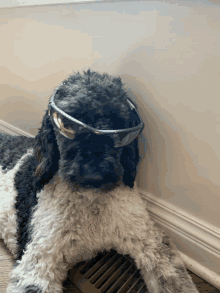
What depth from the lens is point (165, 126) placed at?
3.46 ft

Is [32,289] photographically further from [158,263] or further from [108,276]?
[158,263]

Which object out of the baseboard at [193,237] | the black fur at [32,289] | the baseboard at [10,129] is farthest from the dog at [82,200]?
the baseboard at [10,129]

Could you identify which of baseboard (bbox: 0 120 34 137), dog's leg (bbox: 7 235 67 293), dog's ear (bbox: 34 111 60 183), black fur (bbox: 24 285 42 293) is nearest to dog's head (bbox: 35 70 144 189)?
dog's ear (bbox: 34 111 60 183)

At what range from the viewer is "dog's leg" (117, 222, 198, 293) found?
0.92m

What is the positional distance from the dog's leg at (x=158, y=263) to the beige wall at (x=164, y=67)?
234 millimetres

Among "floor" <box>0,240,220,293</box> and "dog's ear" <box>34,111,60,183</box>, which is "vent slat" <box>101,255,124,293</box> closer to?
"floor" <box>0,240,220,293</box>

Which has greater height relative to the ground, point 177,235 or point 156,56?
point 156,56

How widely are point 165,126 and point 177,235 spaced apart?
59 cm

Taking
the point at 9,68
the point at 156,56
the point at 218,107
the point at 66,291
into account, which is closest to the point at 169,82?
the point at 156,56

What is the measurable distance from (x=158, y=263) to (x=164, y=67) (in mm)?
880

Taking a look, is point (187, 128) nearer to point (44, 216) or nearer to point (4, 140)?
point (44, 216)

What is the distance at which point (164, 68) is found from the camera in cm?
96

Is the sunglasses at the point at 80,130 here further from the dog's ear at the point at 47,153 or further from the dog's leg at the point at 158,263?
the dog's leg at the point at 158,263

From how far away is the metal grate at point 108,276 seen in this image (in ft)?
3.15
